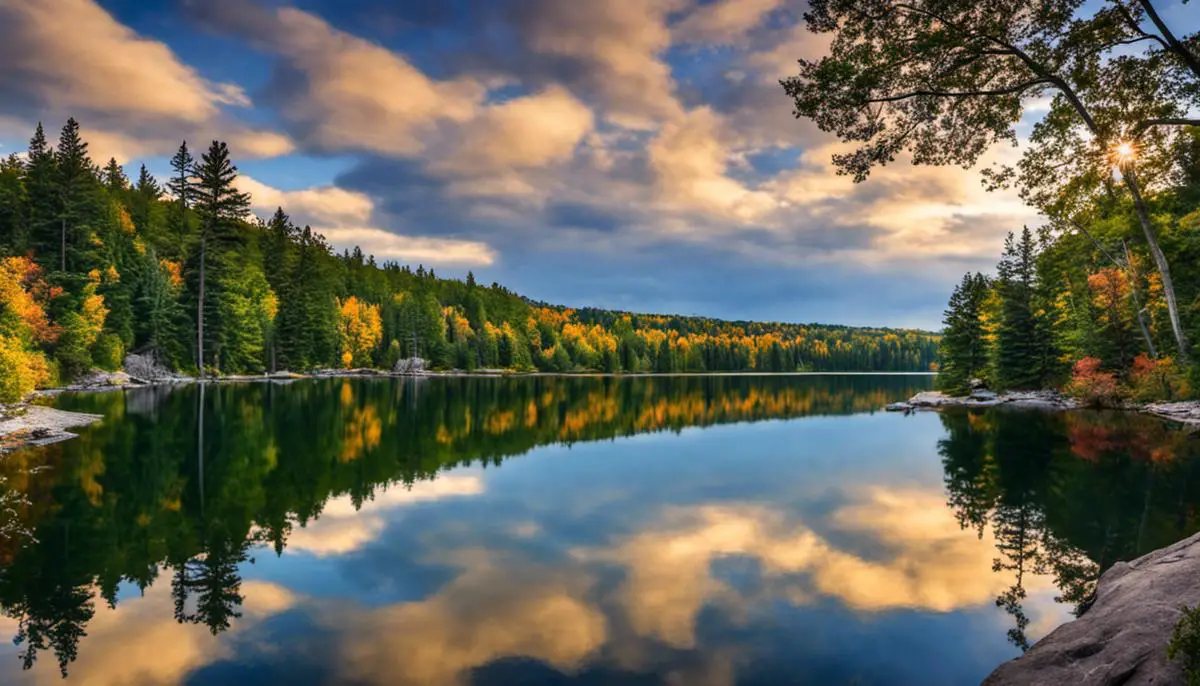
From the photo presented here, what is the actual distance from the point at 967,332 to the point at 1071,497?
5295cm

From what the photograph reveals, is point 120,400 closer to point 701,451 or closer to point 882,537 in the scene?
point 701,451

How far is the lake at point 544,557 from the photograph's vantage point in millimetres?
8609

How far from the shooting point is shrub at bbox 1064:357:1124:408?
4781 cm

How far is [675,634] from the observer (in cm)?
952

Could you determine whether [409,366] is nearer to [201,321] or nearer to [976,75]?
[201,321]

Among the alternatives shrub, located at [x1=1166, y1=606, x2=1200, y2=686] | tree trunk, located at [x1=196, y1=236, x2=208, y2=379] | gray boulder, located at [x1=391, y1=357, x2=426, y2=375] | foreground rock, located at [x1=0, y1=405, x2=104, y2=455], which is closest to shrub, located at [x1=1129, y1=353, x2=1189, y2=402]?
shrub, located at [x1=1166, y1=606, x2=1200, y2=686]

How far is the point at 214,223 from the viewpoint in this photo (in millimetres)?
71062

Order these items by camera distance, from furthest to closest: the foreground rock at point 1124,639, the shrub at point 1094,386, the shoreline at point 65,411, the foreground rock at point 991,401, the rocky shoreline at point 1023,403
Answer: the foreground rock at point 991,401 < the shrub at point 1094,386 < the rocky shoreline at point 1023,403 < the shoreline at point 65,411 < the foreground rock at point 1124,639

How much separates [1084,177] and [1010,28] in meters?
8.04

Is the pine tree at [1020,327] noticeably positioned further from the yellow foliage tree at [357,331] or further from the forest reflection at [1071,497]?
the yellow foliage tree at [357,331]

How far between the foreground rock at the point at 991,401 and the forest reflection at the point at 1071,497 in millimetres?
19837

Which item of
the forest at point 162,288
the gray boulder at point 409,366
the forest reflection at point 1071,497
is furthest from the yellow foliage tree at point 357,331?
the forest reflection at point 1071,497

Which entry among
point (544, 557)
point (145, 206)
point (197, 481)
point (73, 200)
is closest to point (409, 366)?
point (145, 206)

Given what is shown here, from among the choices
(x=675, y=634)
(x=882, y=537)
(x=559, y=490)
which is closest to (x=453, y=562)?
(x=675, y=634)
